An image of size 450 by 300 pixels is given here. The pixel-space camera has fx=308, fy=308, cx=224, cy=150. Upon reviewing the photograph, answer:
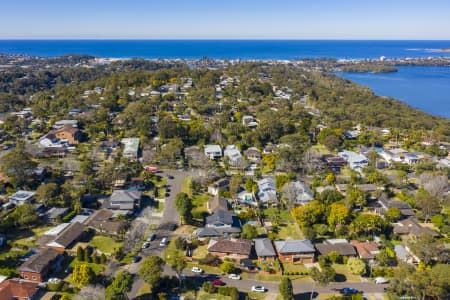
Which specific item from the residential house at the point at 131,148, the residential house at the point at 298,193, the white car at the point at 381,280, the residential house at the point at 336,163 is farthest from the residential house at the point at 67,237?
the residential house at the point at 336,163

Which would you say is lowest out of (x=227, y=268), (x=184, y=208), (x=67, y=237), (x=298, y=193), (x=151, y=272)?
(x=227, y=268)

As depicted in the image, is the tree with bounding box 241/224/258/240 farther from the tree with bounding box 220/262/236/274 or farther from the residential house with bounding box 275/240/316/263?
the tree with bounding box 220/262/236/274

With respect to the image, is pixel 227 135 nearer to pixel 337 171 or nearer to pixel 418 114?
pixel 337 171

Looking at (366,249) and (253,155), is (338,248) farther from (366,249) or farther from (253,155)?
(253,155)

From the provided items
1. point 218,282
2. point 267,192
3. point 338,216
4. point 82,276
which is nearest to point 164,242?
point 218,282

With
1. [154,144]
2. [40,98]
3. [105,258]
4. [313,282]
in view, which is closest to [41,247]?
[105,258]

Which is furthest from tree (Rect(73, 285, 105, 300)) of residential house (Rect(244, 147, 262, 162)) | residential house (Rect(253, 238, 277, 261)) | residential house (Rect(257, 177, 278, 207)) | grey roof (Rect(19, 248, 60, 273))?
residential house (Rect(244, 147, 262, 162))
